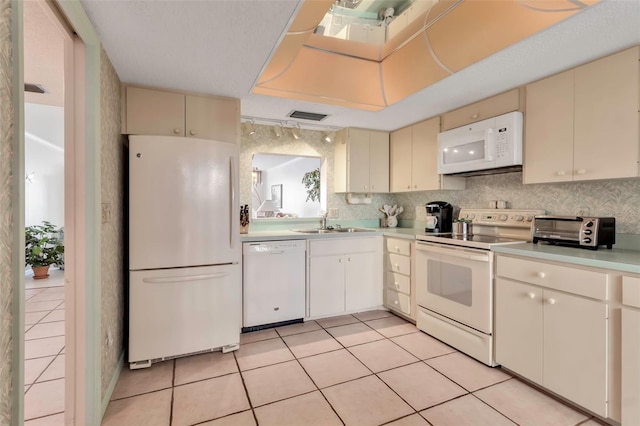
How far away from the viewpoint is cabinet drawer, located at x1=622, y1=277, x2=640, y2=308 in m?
1.52

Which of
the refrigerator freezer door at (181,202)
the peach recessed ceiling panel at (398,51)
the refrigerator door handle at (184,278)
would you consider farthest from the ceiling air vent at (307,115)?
the refrigerator door handle at (184,278)

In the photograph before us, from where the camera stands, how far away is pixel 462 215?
3.13 m

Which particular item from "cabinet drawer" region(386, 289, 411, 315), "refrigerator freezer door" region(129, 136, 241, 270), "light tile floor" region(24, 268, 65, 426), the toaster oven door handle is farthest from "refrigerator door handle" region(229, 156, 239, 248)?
the toaster oven door handle

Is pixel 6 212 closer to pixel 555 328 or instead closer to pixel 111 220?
pixel 111 220

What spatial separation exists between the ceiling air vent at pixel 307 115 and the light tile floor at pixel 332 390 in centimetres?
218

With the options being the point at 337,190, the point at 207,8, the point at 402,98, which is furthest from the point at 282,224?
the point at 207,8

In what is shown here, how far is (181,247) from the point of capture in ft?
7.51

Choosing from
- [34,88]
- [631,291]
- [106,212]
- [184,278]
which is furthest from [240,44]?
[631,291]

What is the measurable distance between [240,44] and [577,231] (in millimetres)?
2499

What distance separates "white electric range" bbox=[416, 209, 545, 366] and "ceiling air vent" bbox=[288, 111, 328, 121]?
158 centimetres

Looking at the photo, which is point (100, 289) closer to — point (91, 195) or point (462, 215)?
point (91, 195)

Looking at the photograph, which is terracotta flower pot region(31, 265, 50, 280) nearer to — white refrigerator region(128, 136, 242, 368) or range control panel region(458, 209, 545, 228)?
white refrigerator region(128, 136, 242, 368)

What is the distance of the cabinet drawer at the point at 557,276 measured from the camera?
166 cm

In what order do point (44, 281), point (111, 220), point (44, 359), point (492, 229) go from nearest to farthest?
1. point (111, 220)
2. point (44, 359)
3. point (492, 229)
4. point (44, 281)
